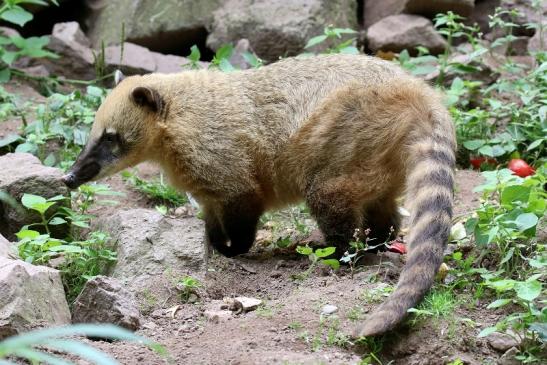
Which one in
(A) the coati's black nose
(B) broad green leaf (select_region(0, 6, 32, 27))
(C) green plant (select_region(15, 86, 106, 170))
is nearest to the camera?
(A) the coati's black nose

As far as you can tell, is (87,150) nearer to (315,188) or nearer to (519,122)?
(315,188)

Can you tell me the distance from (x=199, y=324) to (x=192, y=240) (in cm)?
91

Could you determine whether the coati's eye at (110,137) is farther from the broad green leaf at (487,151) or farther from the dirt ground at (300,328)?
the broad green leaf at (487,151)

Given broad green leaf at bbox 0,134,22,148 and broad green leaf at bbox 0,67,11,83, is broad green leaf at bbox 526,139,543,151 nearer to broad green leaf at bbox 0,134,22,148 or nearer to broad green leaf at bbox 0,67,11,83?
broad green leaf at bbox 0,134,22,148

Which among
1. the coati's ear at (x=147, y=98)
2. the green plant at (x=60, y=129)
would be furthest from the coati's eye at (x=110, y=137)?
the green plant at (x=60, y=129)

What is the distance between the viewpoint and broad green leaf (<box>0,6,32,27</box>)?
8.26m

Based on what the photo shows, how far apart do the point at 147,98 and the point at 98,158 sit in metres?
0.58

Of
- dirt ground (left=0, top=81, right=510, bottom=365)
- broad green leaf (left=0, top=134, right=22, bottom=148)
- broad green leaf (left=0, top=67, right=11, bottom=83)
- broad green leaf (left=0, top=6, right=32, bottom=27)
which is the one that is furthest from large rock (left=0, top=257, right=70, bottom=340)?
broad green leaf (left=0, top=67, right=11, bottom=83)

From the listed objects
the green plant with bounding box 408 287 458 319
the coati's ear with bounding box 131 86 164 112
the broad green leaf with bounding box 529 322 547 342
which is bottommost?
the green plant with bounding box 408 287 458 319

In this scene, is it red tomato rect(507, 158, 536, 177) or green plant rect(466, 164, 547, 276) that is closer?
green plant rect(466, 164, 547, 276)

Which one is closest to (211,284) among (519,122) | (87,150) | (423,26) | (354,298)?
(354,298)

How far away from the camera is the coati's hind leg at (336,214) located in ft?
18.6

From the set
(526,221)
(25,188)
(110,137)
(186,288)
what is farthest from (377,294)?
(25,188)

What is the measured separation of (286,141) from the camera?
6.06 metres
